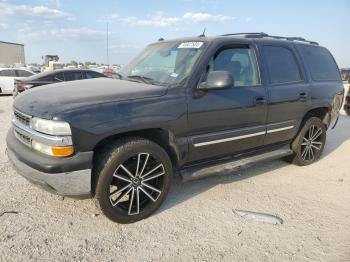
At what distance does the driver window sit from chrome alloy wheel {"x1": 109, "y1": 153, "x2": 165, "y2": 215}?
4.36 feet

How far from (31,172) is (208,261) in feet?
5.93

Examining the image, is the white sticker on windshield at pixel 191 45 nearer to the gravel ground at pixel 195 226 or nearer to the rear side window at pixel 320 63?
the gravel ground at pixel 195 226

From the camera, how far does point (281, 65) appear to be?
4.71 m

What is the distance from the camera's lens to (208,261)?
2881 mm

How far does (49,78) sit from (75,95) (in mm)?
8805

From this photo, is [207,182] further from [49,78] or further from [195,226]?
[49,78]

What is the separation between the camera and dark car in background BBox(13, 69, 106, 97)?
35.9 ft

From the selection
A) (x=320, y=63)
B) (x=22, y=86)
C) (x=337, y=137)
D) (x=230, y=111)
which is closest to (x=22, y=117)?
(x=230, y=111)

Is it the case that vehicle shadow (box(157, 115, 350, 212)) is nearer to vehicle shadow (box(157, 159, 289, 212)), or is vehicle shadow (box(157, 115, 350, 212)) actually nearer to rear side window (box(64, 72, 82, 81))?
vehicle shadow (box(157, 159, 289, 212))

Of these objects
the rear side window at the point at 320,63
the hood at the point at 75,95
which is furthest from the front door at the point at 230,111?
the rear side window at the point at 320,63

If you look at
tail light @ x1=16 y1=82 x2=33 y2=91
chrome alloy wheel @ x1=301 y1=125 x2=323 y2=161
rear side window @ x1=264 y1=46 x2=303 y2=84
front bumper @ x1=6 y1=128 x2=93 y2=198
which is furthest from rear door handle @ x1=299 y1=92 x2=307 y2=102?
tail light @ x1=16 y1=82 x2=33 y2=91

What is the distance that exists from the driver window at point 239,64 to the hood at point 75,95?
861mm

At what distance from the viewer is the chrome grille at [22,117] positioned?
3226 millimetres

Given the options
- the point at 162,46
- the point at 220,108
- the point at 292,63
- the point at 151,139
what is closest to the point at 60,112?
→ the point at 151,139
